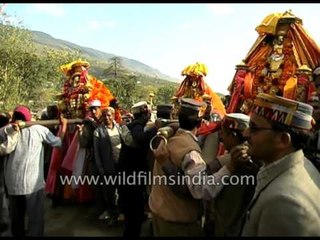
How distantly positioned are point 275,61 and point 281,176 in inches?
169

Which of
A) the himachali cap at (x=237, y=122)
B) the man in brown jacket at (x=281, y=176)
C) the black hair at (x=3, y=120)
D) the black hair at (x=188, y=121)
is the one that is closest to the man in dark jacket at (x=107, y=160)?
the black hair at (x=3, y=120)

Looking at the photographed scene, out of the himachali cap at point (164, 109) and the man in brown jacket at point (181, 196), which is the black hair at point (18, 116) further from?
the man in brown jacket at point (181, 196)

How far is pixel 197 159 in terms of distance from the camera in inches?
119

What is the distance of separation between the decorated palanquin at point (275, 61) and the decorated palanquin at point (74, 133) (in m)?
2.35

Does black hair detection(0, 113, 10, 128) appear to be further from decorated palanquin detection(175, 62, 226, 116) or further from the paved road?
decorated palanquin detection(175, 62, 226, 116)

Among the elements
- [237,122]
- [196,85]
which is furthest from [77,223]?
[237,122]

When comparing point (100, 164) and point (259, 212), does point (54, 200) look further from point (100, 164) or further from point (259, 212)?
point (259, 212)

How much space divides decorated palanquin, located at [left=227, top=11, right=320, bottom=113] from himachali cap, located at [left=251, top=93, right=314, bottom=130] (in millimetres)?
3581

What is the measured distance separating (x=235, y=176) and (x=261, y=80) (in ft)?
11.6

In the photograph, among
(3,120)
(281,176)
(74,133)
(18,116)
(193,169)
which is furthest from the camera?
(74,133)

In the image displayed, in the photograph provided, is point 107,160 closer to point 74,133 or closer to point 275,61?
point 74,133

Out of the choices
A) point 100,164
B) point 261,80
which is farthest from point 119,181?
point 261,80

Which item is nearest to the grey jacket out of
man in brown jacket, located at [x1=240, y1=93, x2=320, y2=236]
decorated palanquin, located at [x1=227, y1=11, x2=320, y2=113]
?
man in brown jacket, located at [x1=240, y1=93, x2=320, y2=236]

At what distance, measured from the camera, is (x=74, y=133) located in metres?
7.13
